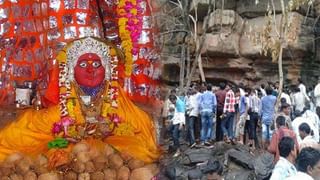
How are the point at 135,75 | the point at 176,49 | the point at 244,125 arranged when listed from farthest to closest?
the point at 176,49, the point at 244,125, the point at 135,75

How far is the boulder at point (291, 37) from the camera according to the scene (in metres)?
15.9

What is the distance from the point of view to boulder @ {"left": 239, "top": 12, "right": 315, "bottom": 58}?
15906 mm

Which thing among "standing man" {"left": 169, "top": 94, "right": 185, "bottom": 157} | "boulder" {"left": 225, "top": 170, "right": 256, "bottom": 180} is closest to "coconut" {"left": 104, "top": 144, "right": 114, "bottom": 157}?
"boulder" {"left": 225, "top": 170, "right": 256, "bottom": 180}

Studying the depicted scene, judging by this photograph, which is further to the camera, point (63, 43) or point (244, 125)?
point (244, 125)

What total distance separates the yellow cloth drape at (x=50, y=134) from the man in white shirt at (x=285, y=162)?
3.41 feet

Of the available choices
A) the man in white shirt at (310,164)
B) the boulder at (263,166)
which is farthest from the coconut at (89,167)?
the boulder at (263,166)

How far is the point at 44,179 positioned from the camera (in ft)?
14.5

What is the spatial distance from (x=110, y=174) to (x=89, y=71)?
826mm

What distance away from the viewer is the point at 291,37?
15.8 meters

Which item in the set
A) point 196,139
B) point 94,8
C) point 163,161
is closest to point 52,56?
point 94,8

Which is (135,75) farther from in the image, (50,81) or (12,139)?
(12,139)

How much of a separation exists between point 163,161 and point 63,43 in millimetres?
1235

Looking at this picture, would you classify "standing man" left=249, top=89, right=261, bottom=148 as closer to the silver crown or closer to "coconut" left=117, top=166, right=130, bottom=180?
the silver crown

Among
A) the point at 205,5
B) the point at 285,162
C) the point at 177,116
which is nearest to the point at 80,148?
the point at 285,162
